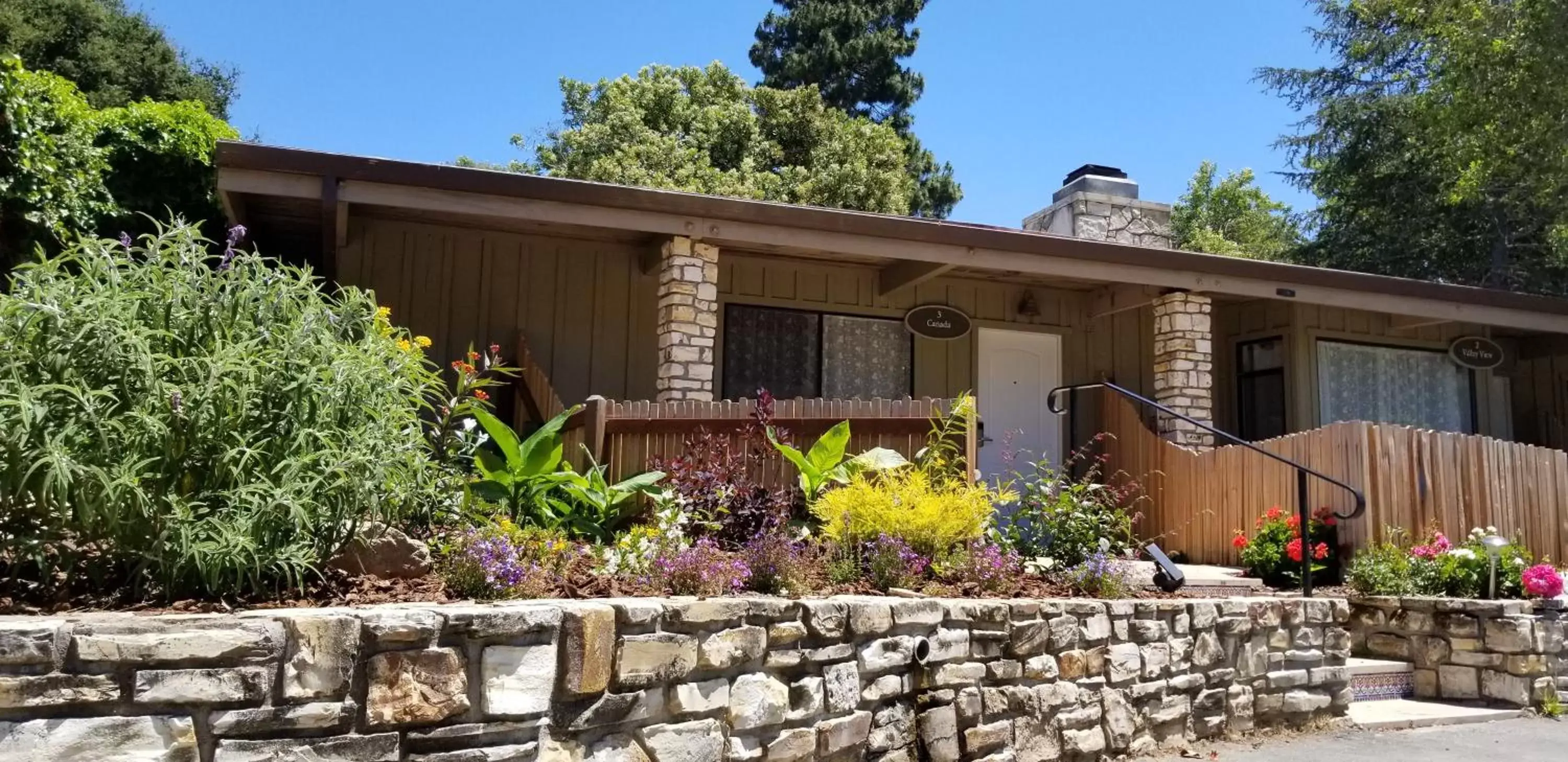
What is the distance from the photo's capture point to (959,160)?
90.8 feet

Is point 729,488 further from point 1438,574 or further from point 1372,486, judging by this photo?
point 1438,574

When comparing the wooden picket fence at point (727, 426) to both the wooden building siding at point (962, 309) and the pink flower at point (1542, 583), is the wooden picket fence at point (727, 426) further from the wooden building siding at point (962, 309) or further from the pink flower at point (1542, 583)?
the pink flower at point (1542, 583)

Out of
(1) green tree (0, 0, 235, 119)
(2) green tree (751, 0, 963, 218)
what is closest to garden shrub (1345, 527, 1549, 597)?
(1) green tree (0, 0, 235, 119)

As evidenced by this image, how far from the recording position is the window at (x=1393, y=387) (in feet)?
37.7

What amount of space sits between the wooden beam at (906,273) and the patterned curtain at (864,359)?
378 mm

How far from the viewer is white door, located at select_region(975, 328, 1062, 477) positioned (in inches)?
419

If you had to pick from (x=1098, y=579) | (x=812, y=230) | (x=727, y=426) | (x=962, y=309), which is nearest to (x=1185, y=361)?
(x=962, y=309)

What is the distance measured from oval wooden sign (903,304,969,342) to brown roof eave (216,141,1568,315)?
924mm

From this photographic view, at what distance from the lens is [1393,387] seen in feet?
39.1

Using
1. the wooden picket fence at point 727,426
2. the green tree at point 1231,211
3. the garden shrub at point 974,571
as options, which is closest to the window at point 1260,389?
the wooden picket fence at point 727,426

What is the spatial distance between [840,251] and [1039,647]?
4427 millimetres

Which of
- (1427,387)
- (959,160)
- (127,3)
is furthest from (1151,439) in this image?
(127,3)

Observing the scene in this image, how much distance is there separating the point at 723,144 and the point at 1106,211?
11.5 metres

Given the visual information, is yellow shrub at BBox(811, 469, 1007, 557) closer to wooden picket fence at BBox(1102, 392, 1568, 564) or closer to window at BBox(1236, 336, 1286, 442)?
wooden picket fence at BBox(1102, 392, 1568, 564)
